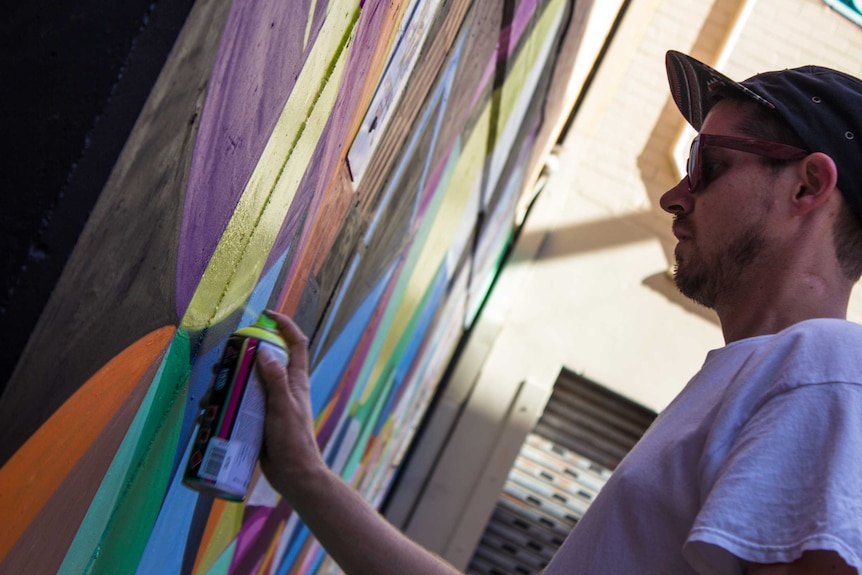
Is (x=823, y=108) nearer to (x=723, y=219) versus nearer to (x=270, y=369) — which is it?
(x=723, y=219)

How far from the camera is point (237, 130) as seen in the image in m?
0.98

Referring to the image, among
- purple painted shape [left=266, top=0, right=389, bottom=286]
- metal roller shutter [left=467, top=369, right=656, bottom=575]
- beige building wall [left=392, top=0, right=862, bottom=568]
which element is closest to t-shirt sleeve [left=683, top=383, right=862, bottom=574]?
purple painted shape [left=266, top=0, right=389, bottom=286]

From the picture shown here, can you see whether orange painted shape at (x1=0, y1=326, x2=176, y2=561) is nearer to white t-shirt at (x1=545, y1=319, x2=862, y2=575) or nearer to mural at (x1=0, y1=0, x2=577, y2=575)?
mural at (x1=0, y1=0, x2=577, y2=575)

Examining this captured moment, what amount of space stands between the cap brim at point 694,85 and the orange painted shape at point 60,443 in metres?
1.14

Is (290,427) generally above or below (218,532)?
above

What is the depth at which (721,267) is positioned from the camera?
148 cm

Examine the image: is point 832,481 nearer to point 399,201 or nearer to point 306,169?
point 306,169

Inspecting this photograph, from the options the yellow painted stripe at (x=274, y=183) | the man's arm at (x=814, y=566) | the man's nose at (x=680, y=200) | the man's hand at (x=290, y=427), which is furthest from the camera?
the man's nose at (x=680, y=200)

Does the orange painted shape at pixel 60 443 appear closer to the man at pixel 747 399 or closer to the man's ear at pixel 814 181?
the man at pixel 747 399

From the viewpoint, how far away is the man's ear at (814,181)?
1387 millimetres

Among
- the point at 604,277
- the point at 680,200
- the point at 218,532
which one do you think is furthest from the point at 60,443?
the point at 604,277

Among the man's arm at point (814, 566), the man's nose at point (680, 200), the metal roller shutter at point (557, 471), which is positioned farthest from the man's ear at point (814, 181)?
the metal roller shutter at point (557, 471)

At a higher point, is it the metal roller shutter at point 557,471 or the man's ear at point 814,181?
the man's ear at point 814,181

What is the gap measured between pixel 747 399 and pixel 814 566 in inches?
8.8
